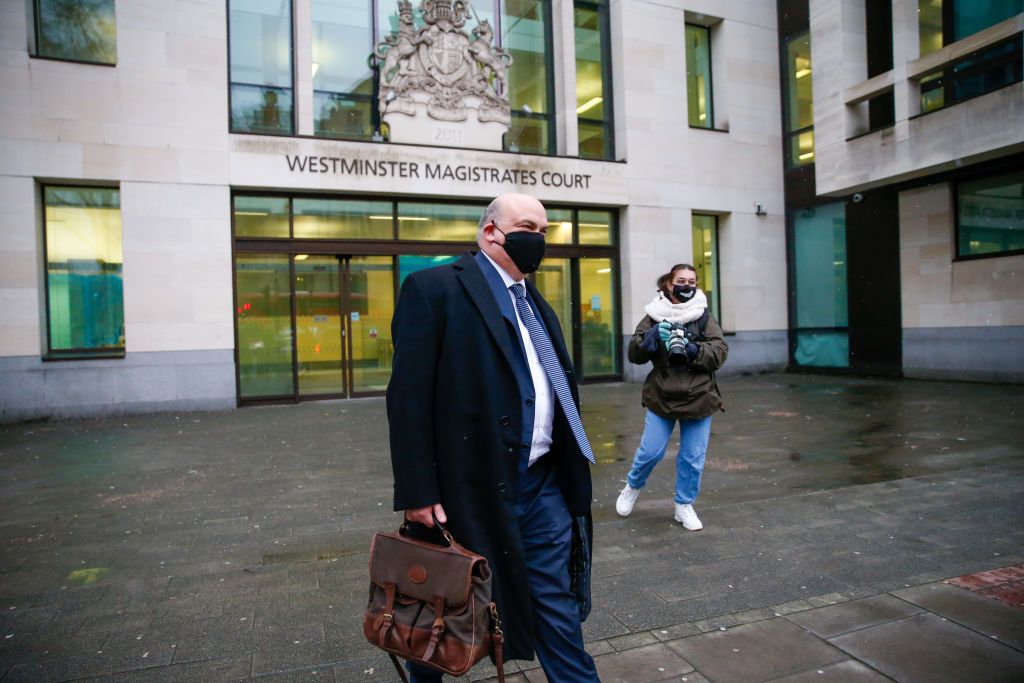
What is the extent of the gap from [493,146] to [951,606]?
12.6 meters

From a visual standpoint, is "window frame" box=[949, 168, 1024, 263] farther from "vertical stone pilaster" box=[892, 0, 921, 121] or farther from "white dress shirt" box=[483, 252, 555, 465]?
"white dress shirt" box=[483, 252, 555, 465]

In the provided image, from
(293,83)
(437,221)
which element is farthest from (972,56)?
(293,83)

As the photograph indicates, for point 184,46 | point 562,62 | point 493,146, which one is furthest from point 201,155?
point 562,62

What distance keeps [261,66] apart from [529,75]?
5.76 m

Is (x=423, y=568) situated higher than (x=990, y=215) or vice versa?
(x=990, y=215)

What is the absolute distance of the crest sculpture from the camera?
13.7 m

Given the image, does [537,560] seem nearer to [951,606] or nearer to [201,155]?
[951,606]

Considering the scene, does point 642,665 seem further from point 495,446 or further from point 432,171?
point 432,171

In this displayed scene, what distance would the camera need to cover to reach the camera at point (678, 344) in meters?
4.62

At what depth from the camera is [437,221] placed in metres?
14.4

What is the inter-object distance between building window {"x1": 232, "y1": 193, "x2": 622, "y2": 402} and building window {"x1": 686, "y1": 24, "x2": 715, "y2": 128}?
5.09 meters

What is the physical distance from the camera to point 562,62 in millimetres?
15344

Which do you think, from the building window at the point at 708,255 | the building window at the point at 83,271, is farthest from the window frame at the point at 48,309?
the building window at the point at 708,255

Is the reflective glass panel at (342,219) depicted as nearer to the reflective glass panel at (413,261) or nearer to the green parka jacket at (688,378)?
the reflective glass panel at (413,261)
